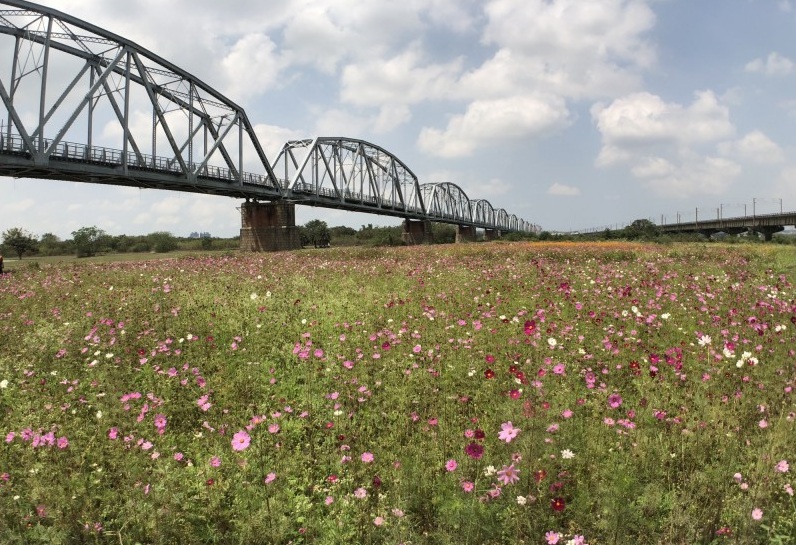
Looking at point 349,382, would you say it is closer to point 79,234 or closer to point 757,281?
point 757,281

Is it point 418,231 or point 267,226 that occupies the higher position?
point 418,231

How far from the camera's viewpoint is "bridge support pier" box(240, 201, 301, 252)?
5859 cm

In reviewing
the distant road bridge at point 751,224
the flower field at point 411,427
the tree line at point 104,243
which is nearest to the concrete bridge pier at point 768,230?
the distant road bridge at point 751,224

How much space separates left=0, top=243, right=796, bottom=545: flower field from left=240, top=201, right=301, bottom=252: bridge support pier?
5204 cm

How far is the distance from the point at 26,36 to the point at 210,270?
3553 cm

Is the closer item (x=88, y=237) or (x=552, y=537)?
(x=552, y=537)

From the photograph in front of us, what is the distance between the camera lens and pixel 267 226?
60.4 m

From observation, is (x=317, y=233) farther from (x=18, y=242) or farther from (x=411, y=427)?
(x=411, y=427)

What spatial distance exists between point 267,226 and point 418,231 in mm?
55620

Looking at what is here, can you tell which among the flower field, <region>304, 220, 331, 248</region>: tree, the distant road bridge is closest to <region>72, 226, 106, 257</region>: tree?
<region>304, 220, 331, 248</region>: tree

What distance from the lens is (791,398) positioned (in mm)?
3998

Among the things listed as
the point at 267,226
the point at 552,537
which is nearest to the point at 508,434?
the point at 552,537

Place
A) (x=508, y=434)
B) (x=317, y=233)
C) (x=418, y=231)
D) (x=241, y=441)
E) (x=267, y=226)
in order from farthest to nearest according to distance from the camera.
A: (x=317, y=233)
(x=418, y=231)
(x=267, y=226)
(x=241, y=441)
(x=508, y=434)

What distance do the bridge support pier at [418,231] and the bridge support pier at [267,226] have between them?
49236mm
